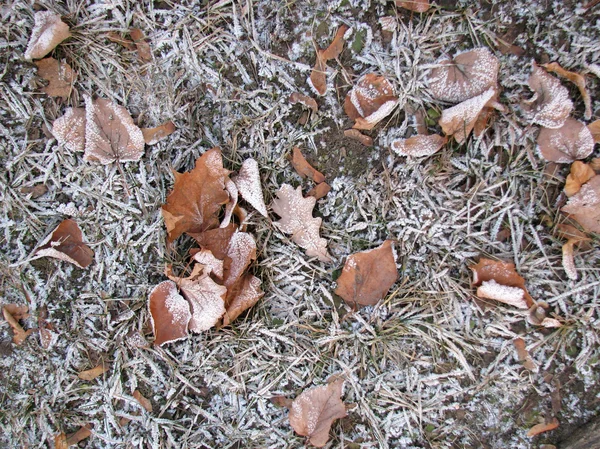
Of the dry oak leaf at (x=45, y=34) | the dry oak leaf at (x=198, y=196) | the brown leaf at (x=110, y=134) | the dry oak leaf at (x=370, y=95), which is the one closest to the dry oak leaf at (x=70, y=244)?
the brown leaf at (x=110, y=134)

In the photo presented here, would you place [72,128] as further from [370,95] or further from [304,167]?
[370,95]

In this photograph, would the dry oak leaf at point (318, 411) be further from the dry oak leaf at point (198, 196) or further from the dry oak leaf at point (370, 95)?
the dry oak leaf at point (370, 95)

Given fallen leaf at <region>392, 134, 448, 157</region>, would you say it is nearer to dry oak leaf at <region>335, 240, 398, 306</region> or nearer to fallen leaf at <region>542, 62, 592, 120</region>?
dry oak leaf at <region>335, 240, 398, 306</region>

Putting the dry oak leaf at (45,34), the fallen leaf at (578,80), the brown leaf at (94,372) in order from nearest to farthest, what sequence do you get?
the fallen leaf at (578,80) → the dry oak leaf at (45,34) → the brown leaf at (94,372)

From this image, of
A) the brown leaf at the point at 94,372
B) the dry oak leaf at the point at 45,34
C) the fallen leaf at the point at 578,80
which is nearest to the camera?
the fallen leaf at the point at 578,80

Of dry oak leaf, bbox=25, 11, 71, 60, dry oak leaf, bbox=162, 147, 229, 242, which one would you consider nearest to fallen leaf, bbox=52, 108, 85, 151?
dry oak leaf, bbox=25, 11, 71, 60

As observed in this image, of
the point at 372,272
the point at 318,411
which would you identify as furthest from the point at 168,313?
the point at 372,272
